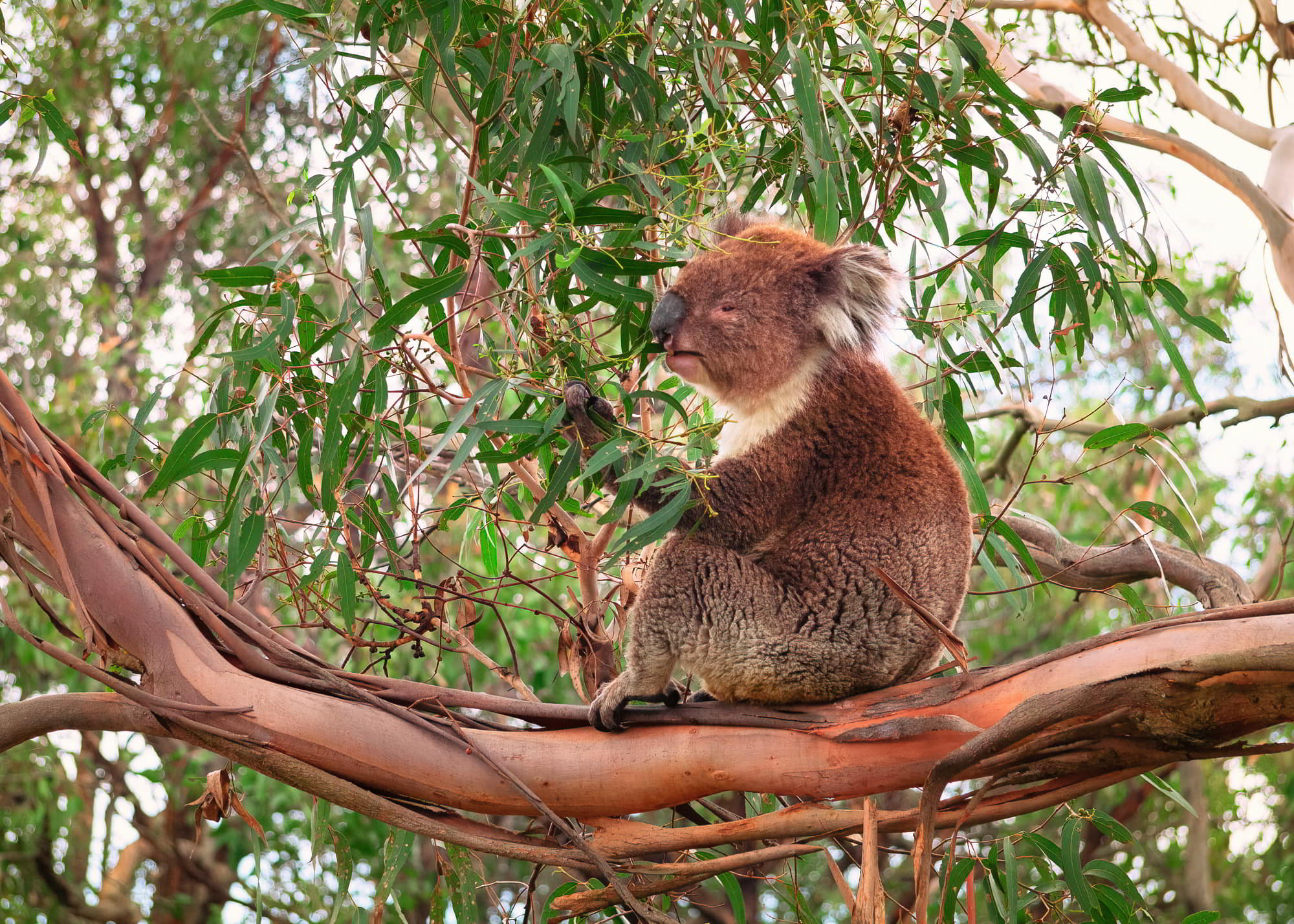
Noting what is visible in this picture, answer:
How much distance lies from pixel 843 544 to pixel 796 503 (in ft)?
0.52

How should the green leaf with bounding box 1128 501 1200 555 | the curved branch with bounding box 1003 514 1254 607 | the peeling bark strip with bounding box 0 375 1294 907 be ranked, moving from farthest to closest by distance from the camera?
the curved branch with bounding box 1003 514 1254 607, the green leaf with bounding box 1128 501 1200 555, the peeling bark strip with bounding box 0 375 1294 907

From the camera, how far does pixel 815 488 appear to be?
2.60 m

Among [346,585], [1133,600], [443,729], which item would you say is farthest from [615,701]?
[1133,600]

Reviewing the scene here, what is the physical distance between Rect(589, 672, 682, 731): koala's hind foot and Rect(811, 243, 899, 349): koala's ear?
2.98 ft

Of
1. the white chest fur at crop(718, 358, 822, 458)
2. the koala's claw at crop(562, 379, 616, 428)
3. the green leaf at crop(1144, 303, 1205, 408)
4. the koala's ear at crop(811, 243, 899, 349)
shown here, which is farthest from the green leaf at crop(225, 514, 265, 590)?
the green leaf at crop(1144, 303, 1205, 408)

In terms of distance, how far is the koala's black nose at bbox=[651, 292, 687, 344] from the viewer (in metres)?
2.49

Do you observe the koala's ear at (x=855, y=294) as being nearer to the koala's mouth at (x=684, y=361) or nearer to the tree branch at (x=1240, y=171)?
the koala's mouth at (x=684, y=361)

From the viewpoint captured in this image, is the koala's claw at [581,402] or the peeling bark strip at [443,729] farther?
the koala's claw at [581,402]

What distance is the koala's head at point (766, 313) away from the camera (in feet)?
8.43

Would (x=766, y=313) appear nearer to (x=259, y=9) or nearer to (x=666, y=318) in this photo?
(x=666, y=318)

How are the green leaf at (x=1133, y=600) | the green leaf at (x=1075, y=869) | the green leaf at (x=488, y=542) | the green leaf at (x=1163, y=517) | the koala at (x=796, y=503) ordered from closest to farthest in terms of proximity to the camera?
the green leaf at (x=1075, y=869) < the koala at (x=796, y=503) < the green leaf at (x=1163, y=517) < the green leaf at (x=1133, y=600) < the green leaf at (x=488, y=542)

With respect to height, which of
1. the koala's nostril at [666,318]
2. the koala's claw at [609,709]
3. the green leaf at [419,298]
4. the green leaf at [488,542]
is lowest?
the koala's claw at [609,709]

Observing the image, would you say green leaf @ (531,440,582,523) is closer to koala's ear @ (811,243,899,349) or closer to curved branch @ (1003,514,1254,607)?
koala's ear @ (811,243,899,349)

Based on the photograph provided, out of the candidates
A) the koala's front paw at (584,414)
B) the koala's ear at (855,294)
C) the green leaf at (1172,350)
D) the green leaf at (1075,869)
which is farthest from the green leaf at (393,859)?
the green leaf at (1172,350)
